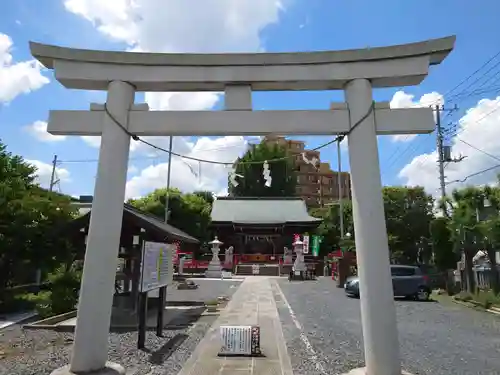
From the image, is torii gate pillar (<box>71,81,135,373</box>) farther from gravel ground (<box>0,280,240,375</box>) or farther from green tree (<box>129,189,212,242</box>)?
green tree (<box>129,189,212,242</box>)

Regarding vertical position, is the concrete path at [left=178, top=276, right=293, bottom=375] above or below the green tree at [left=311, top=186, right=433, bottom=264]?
below

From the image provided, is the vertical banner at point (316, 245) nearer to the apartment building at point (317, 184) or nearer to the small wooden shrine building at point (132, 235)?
the small wooden shrine building at point (132, 235)

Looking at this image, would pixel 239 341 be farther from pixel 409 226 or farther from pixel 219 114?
pixel 409 226

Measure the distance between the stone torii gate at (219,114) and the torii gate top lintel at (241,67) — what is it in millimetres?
14

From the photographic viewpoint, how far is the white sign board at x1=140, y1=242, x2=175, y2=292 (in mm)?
7590

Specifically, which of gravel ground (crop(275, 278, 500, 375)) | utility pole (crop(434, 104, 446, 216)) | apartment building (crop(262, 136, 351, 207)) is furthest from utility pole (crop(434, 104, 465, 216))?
apartment building (crop(262, 136, 351, 207))

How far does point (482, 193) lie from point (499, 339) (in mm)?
9776

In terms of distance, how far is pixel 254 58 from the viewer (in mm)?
5484

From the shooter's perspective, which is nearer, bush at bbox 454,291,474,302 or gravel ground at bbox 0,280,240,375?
gravel ground at bbox 0,280,240,375

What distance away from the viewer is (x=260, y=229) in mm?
39344

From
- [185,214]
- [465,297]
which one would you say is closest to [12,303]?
[465,297]

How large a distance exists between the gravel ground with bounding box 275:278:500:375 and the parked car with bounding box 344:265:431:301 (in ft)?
6.65

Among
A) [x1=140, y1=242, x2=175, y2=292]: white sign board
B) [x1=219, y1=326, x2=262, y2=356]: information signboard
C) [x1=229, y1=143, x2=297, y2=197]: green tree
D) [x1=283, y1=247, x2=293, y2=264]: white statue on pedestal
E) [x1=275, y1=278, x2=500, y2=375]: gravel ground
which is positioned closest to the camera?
[x1=275, y1=278, x2=500, y2=375]: gravel ground

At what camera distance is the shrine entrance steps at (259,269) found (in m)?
34.1
